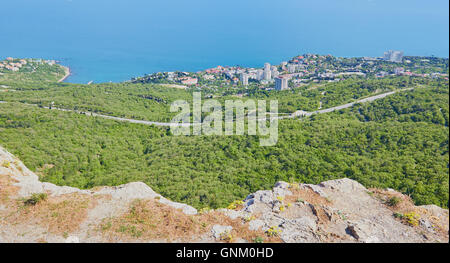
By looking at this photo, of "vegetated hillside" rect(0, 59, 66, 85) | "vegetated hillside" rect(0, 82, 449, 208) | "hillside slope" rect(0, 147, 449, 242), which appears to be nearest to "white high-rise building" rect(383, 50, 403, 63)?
"vegetated hillside" rect(0, 82, 449, 208)

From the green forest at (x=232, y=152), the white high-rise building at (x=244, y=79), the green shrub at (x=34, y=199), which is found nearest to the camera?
the green shrub at (x=34, y=199)

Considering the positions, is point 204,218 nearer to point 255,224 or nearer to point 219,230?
point 219,230

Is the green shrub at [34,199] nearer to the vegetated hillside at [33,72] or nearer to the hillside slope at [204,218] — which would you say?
the hillside slope at [204,218]

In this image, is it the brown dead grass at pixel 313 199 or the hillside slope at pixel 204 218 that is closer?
the hillside slope at pixel 204 218

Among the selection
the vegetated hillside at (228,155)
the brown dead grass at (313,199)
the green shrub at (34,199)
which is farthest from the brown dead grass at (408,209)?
the green shrub at (34,199)

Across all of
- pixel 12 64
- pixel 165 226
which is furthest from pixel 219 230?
pixel 12 64

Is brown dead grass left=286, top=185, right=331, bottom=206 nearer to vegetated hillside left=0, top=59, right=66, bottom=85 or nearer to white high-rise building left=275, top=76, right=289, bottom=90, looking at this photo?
white high-rise building left=275, top=76, right=289, bottom=90
